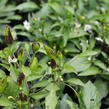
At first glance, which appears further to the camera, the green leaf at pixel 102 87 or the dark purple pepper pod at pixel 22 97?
the green leaf at pixel 102 87

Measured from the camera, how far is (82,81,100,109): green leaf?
1.91 metres

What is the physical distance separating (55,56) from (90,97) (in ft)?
1.20

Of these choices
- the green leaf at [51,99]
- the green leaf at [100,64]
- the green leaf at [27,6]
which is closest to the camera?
the green leaf at [51,99]

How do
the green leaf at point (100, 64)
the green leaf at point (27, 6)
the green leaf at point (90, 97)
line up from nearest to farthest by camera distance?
the green leaf at point (90, 97) < the green leaf at point (100, 64) < the green leaf at point (27, 6)

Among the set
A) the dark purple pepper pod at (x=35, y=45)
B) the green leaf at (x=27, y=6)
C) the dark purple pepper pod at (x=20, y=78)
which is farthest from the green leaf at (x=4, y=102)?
the green leaf at (x=27, y=6)

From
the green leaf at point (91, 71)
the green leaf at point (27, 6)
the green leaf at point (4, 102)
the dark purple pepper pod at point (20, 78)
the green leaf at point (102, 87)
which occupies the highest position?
the green leaf at point (27, 6)

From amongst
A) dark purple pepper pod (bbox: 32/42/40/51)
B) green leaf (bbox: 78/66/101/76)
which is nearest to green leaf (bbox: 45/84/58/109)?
dark purple pepper pod (bbox: 32/42/40/51)

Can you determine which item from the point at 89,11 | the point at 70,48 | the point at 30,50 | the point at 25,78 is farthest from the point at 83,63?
the point at 89,11

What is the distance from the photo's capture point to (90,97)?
1.96 m

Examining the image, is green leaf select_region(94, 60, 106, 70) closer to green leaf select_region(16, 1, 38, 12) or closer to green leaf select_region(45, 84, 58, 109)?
green leaf select_region(45, 84, 58, 109)

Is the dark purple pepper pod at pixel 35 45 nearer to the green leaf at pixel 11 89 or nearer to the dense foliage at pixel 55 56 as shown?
the dense foliage at pixel 55 56

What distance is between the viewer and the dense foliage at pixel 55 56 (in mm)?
1843

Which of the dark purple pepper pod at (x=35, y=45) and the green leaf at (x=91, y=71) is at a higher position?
the dark purple pepper pod at (x=35, y=45)

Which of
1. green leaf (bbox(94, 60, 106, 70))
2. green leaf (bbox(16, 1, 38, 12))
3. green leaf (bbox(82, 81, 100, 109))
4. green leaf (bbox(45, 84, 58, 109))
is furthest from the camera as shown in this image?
green leaf (bbox(16, 1, 38, 12))
